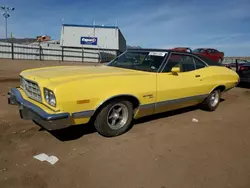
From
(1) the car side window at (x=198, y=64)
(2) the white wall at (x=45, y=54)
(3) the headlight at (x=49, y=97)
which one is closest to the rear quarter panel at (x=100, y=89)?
(3) the headlight at (x=49, y=97)

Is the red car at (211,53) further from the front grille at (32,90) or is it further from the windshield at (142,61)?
the front grille at (32,90)

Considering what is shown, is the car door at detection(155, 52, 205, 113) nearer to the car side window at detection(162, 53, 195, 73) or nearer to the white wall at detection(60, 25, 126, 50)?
the car side window at detection(162, 53, 195, 73)

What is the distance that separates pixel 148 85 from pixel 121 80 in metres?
0.55

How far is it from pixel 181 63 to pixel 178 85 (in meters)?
0.54

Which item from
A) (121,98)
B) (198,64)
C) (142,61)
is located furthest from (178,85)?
(121,98)

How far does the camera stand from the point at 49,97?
3141mm

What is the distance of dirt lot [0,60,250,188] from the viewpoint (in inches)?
102

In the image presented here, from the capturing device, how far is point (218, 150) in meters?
3.46

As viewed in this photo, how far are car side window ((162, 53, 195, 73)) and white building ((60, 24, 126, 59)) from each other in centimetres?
3300

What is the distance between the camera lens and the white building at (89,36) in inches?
1470

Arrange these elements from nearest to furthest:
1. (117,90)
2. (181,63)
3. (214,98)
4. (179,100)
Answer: (117,90), (179,100), (181,63), (214,98)

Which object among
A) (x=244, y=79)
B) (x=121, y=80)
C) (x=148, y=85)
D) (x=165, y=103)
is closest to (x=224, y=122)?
(x=165, y=103)

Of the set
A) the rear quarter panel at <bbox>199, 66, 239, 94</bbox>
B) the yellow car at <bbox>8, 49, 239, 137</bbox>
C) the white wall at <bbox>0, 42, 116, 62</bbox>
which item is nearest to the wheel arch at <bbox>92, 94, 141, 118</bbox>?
the yellow car at <bbox>8, 49, 239, 137</bbox>

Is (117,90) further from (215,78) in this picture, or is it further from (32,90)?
(215,78)
